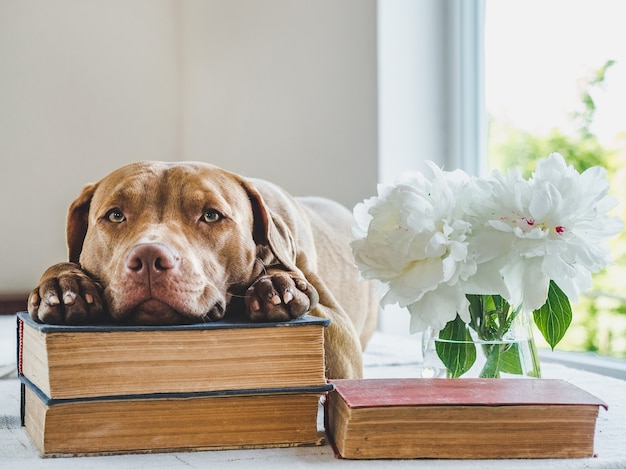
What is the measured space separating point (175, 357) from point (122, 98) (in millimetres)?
2582

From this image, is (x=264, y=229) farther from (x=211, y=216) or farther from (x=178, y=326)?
(x=178, y=326)

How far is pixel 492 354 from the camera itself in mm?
1170

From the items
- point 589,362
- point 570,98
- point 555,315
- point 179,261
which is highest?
point 570,98

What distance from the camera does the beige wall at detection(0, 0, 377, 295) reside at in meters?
2.94

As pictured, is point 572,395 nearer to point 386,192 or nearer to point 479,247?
point 479,247

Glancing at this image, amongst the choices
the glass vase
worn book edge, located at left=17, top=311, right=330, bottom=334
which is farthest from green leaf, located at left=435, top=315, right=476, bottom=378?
worn book edge, located at left=17, top=311, right=330, bottom=334

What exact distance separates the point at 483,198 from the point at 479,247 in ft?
0.24

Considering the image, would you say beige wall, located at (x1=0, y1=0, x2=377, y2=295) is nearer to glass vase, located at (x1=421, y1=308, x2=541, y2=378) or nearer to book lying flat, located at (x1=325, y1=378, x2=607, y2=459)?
glass vase, located at (x1=421, y1=308, x2=541, y2=378)

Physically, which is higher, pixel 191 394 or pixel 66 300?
pixel 66 300

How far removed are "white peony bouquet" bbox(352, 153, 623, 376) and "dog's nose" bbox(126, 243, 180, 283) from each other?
284 millimetres

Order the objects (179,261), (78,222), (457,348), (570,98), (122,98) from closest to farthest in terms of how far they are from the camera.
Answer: (179,261), (457,348), (78,222), (570,98), (122,98)

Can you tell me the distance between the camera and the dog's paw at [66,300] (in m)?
1.01

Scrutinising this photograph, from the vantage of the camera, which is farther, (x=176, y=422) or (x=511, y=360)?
(x=511, y=360)

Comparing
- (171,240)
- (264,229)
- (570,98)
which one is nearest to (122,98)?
(570,98)
